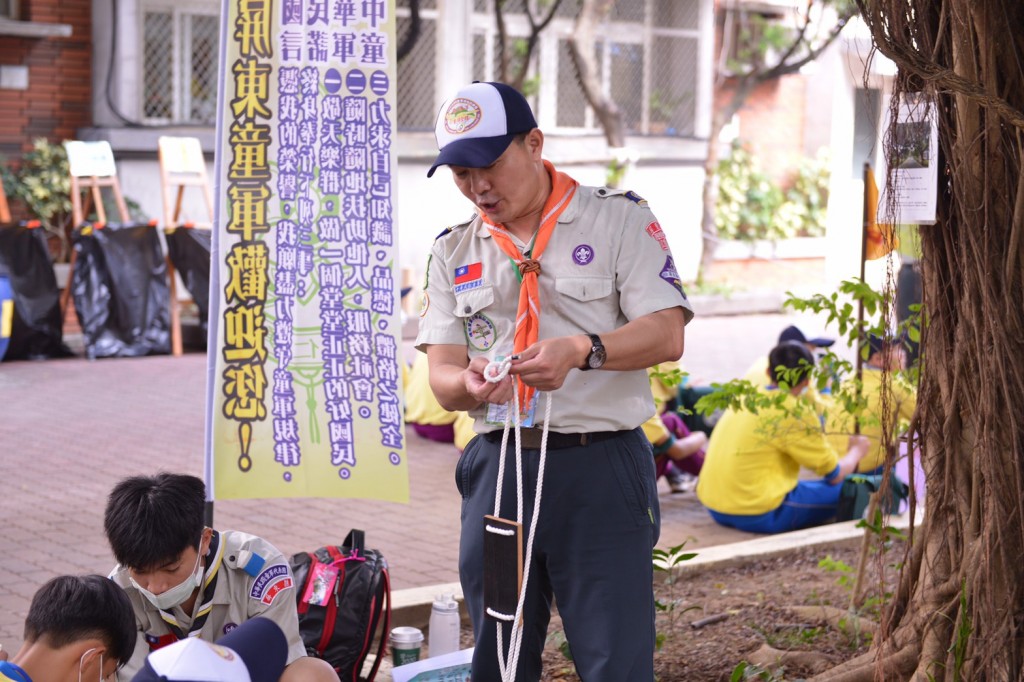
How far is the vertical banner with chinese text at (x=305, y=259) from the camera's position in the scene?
4.38 meters

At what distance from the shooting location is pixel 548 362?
270cm

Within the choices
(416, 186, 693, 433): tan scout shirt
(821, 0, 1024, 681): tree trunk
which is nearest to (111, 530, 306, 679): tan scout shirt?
(416, 186, 693, 433): tan scout shirt

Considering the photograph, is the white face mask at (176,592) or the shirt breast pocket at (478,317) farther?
the white face mask at (176,592)

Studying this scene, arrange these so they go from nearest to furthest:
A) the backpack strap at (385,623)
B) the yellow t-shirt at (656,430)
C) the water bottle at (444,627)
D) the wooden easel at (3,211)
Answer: the backpack strap at (385,623) → the water bottle at (444,627) → the yellow t-shirt at (656,430) → the wooden easel at (3,211)

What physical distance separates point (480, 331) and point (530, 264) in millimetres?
240

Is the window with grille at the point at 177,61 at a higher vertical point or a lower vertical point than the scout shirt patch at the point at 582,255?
higher

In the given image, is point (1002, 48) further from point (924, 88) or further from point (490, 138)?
point (490, 138)

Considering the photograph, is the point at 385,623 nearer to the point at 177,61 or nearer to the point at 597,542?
the point at 597,542

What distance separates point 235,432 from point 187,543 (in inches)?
51.9

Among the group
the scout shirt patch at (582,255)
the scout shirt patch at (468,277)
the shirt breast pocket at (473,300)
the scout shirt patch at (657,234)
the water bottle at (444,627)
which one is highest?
the scout shirt patch at (657,234)

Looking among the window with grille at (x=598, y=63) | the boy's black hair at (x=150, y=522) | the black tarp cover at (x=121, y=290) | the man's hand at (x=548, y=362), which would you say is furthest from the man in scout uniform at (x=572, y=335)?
the window with grille at (x=598, y=63)

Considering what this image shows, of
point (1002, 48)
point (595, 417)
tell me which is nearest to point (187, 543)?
point (595, 417)

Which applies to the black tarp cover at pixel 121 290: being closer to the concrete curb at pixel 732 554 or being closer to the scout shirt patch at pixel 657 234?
the concrete curb at pixel 732 554

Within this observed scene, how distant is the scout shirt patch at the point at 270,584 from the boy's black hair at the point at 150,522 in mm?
219
